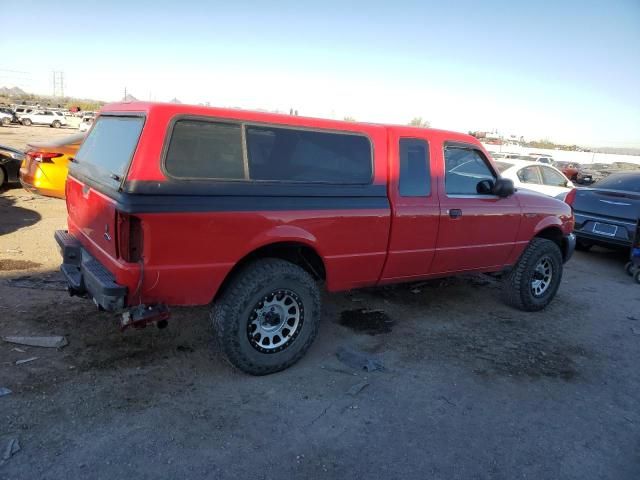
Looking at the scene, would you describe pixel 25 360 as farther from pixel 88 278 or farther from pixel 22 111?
pixel 22 111

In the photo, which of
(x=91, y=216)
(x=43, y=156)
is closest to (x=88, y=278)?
(x=91, y=216)

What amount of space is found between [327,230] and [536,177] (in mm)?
8888

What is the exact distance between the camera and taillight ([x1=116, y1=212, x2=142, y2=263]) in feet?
9.73

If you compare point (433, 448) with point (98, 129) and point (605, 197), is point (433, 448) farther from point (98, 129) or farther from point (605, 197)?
point (605, 197)

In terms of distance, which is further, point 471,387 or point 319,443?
point 471,387

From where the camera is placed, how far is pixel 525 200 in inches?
211

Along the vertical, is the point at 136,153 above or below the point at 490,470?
above

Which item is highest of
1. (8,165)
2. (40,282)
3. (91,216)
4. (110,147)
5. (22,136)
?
(110,147)

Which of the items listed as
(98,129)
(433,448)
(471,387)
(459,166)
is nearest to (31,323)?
(98,129)

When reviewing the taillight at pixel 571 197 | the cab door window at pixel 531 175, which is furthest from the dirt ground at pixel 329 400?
the cab door window at pixel 531 175

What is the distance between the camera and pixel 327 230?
12.4 feet

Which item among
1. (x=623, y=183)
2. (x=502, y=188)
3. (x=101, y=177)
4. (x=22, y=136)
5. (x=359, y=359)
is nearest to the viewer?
(x=101, y=177)

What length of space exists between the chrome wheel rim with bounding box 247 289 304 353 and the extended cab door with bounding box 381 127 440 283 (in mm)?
984

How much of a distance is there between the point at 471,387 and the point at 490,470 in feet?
3.23
